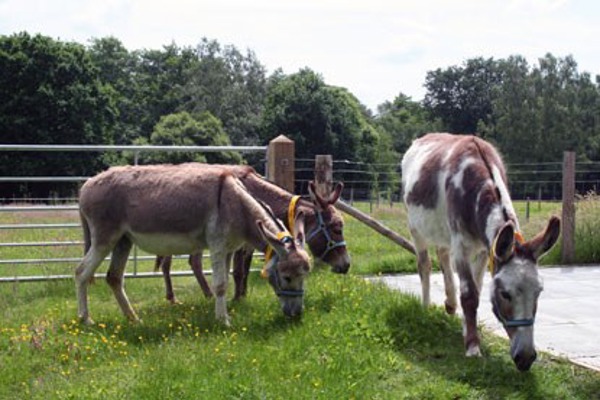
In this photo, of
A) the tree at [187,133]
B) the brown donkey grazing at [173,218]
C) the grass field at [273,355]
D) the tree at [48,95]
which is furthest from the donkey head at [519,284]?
the tree at [48,95]

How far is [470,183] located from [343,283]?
255 centimetres

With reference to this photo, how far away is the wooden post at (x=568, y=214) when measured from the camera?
12.0 meters

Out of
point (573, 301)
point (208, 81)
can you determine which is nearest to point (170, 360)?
point (573, 301)

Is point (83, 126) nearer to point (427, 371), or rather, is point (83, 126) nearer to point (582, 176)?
point (582, 176)

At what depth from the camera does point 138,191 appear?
302 inches

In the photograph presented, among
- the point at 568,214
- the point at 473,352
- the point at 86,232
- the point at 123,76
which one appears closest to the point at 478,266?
the point at 473,352

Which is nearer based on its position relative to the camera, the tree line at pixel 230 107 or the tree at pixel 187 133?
the tree line at pixel 230 107

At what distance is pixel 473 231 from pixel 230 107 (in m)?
55.5

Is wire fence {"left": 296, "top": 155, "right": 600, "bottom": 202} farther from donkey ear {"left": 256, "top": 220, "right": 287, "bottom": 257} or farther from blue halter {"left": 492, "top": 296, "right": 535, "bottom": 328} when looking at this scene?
blue halter {"left": 492, "top": 296, "right": 535, "bottom": 328}

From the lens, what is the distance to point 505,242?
5188 millimetres

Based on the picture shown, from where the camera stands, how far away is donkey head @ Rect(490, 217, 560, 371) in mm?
5180

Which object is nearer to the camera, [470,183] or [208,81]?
[470,183]

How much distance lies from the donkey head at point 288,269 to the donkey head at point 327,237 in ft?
4.73

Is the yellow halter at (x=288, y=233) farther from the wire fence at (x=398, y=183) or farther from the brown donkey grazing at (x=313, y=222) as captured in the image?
the wire fence at (x=398, y=183)
